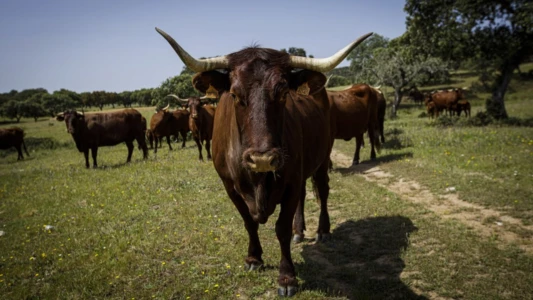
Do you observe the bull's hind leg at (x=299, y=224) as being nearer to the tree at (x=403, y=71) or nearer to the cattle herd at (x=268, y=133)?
the cattle herd at (x=268, y=133)

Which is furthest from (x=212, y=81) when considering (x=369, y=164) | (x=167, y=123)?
(x=167, y=123)

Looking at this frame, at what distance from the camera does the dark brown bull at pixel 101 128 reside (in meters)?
14.1

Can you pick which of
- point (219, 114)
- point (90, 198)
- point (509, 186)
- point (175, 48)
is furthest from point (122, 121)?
point (509, 186)

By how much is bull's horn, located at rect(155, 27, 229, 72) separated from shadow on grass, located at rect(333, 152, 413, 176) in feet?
23.9

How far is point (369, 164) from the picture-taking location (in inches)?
430

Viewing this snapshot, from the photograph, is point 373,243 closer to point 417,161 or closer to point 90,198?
point 417,161

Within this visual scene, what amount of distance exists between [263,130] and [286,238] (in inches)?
64.8

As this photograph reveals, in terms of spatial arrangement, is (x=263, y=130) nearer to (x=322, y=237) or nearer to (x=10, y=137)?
(x=322, y=237)

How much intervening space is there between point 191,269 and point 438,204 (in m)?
5.42

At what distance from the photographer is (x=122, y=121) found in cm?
1584

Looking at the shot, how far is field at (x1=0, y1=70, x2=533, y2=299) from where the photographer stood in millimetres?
4027

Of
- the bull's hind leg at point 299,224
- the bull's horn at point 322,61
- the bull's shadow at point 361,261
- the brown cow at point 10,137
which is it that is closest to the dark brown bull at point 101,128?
the brown cow at point 10,137

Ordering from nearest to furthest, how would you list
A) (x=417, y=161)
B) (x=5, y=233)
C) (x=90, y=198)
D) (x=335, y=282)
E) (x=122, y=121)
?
(x=335, y=282) → (x=5, y=233) → (x=90, y=198) → (x=417, y=161) → (x=122, y=121)

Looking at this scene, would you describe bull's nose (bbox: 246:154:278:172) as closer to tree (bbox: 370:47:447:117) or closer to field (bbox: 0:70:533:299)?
field (bbox: 0:70:533:299)
